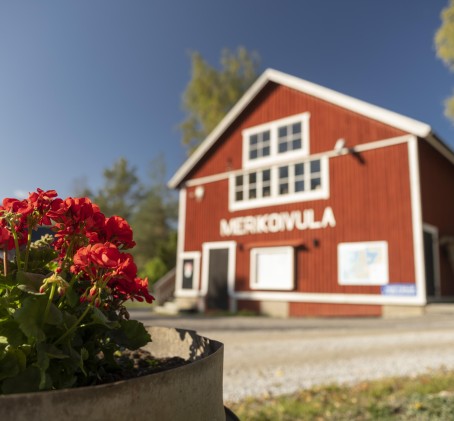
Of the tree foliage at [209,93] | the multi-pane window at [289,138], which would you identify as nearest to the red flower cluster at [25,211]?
the multi-pane window at [289,138]

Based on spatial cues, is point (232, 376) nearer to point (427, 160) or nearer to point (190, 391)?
point (190, 391)

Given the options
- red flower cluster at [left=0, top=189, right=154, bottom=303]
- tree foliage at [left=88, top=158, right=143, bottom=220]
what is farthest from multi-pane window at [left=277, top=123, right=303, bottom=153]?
tree foliage at [left=88, top=158, right=143, bottom=220]

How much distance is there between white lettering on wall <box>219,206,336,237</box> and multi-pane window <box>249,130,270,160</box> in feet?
7.47

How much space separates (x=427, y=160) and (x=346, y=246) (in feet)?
11.8

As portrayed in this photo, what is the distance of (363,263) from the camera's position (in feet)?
36.5

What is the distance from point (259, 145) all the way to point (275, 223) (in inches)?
120

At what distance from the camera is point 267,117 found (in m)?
14.3

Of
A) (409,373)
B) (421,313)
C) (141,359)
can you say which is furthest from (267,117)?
(141,359)

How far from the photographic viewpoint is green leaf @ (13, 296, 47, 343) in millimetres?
792

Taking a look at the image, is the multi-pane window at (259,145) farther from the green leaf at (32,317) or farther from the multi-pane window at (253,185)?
the green leaf at (32,317)

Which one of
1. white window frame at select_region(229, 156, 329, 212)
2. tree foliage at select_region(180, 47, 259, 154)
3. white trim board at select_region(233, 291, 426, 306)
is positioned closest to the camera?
white trim board at select_region(233, 291, 426, 306)

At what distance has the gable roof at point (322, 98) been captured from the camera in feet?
35.0

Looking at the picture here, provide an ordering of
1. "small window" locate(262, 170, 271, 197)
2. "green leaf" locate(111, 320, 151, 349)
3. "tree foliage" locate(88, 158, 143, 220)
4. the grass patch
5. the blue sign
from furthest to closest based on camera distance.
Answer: "tree foliage" locate(88, 158, 143, 220) → "small window" locate(262, 170, 271, 197) → the blue sign → the grass patch → "green leaf" locate(111, 320, 151, 349)

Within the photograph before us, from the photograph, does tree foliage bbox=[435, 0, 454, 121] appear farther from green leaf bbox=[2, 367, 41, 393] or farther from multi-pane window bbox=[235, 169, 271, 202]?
green leaf bbox=[2, 367, 41, 393]
